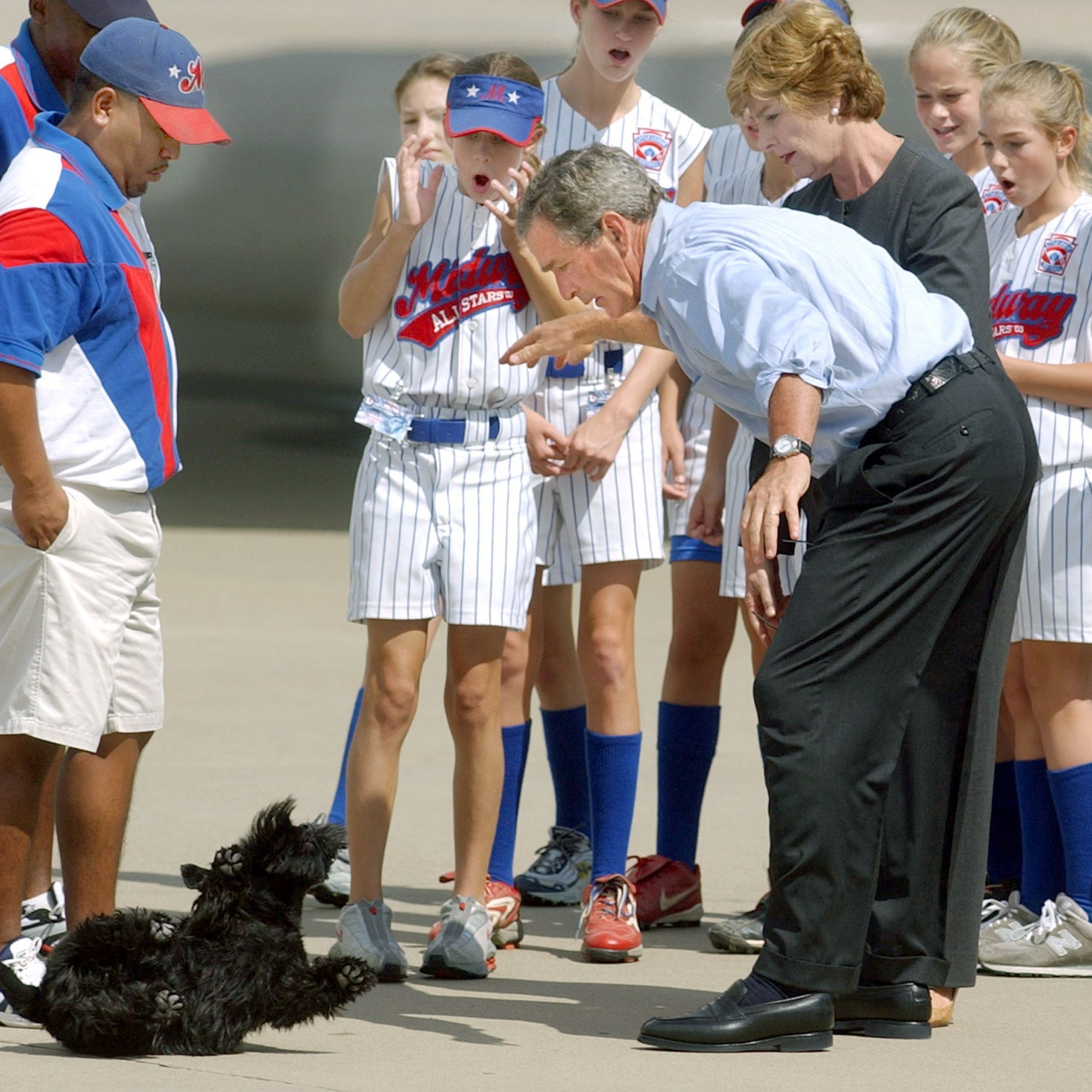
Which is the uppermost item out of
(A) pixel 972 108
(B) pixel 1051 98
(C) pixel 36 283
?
(A) pixel 972 108

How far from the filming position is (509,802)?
4582 mm

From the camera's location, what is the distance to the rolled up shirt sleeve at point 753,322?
3109 mm

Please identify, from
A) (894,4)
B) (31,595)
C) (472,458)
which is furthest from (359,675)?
(894,4)

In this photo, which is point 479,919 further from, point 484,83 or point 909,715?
point 484,83

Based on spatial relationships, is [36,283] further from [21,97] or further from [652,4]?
[652,4]

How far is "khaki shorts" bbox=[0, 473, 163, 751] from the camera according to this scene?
3.41m

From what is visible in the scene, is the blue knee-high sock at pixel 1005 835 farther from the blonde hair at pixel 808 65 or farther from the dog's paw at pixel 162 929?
the dog's paw at pixel 162 929

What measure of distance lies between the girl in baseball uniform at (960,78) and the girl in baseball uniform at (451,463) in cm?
116

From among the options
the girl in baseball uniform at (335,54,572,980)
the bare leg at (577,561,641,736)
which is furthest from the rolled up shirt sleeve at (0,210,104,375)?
the bare leg at (577,561,641,736)

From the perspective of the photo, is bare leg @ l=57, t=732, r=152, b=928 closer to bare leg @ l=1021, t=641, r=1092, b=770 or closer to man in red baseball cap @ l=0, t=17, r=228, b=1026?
man in red baseball cap @ l=0, t=17, r=228, b=1026

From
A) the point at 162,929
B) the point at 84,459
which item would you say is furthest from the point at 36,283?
the point at 162,929

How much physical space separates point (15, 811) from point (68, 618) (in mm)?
366

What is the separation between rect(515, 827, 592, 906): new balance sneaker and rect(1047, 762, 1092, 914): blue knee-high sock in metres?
1.24

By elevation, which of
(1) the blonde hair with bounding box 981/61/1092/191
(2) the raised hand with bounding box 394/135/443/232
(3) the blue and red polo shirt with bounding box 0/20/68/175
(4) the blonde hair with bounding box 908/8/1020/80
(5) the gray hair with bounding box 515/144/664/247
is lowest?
(5) the gray hair with bounding box 515/144/664/247
